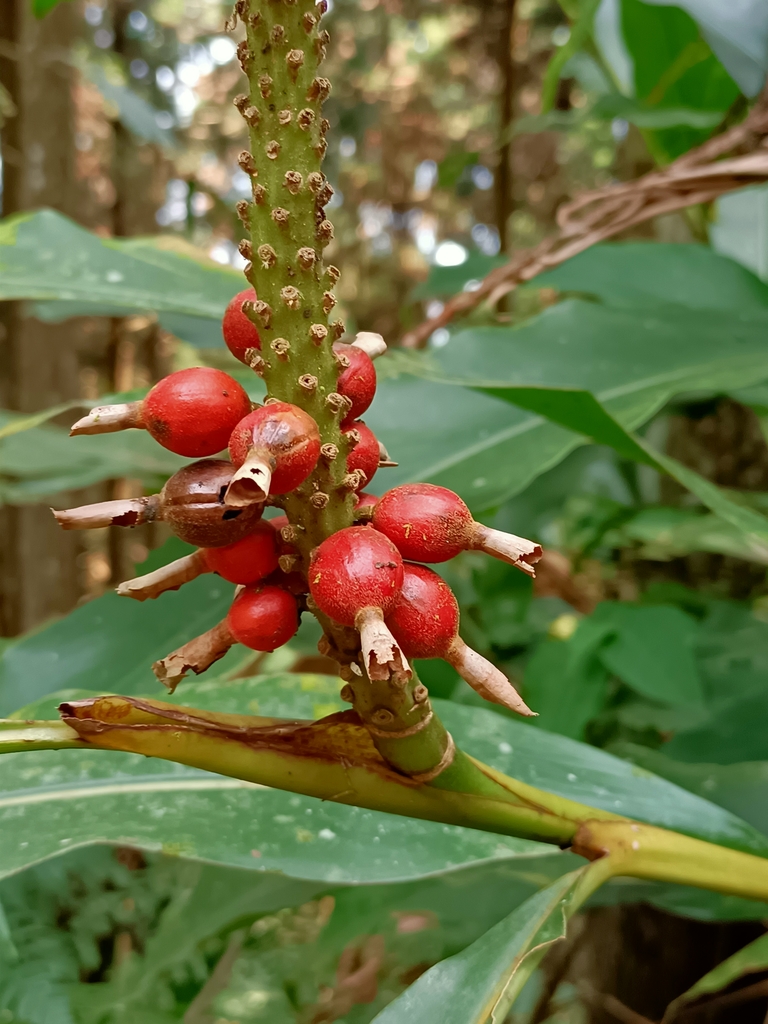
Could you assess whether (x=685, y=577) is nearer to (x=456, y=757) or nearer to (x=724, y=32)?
(x=724, y=32)

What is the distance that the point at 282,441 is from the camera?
160mm

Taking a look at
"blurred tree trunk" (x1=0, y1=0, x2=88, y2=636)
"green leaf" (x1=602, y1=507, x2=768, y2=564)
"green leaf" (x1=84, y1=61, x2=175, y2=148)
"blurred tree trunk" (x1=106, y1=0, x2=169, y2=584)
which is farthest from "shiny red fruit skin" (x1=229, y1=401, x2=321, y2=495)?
"blurred tree trunk" (x1=106, y1=0, x2=169, y2=584)

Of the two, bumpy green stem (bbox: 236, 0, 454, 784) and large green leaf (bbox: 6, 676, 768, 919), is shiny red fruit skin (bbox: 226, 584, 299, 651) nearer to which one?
bumpy green stem (bbox: 236, 0, 454, 784)

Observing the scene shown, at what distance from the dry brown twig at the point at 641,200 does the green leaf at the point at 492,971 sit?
37cm

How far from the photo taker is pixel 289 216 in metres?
0.17

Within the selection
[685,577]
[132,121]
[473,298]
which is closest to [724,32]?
[473,298]

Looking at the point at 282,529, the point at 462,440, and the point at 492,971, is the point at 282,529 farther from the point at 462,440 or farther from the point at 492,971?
the point at 462,440

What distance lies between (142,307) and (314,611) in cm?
38

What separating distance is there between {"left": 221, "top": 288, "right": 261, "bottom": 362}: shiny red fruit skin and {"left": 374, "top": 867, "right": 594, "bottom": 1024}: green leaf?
0.21 meters

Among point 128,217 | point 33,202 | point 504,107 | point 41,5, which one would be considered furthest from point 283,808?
point 128,217

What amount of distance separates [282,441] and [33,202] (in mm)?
2055

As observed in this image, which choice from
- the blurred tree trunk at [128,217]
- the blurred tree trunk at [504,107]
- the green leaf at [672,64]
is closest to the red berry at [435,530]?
the green leaf at [672,64]

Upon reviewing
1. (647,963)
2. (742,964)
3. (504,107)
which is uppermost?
(504,107)

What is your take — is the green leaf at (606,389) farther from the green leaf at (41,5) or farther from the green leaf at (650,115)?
the green leaf at (41,5)
